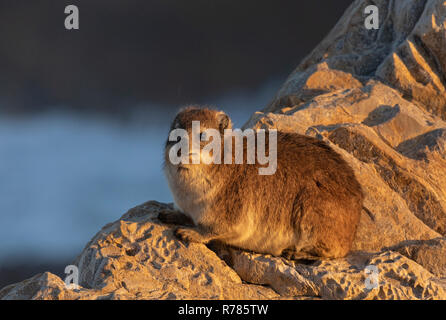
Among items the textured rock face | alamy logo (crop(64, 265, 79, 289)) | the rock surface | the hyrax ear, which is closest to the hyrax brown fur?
the hyrax ear

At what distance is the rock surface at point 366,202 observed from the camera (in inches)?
158

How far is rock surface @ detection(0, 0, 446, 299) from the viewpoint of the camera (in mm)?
4016

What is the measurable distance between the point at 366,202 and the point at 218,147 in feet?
5.82

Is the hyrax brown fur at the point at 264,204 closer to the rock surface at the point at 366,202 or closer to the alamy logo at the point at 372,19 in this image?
the rock surface at the point at 366,202

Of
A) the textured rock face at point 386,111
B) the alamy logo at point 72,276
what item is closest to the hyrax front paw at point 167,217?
the alamy logo at point 72,276

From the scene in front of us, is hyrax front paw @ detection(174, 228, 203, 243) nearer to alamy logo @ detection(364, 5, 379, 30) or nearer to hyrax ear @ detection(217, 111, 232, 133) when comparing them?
hyrax ear @ detection(217, 111, 232, 133)

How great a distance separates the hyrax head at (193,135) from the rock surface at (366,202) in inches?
28.7

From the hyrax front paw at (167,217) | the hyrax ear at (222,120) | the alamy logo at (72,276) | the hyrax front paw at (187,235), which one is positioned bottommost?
the alamy logo at (72,276)

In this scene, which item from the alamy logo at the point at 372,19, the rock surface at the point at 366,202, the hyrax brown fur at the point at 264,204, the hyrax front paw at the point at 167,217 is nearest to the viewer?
the rock surface at the point at 366,202

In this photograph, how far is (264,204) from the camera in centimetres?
447

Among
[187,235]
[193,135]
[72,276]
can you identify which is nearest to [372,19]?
[193,135]

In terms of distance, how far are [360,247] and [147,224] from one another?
2.07 metres

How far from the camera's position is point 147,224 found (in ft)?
15.0
